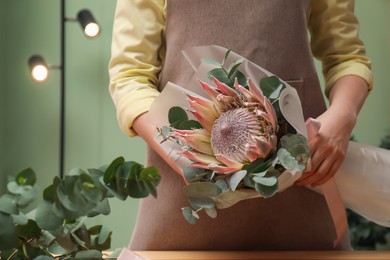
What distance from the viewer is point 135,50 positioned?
4.15 ft

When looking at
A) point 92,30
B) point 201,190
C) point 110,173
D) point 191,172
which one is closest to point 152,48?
point 191,172

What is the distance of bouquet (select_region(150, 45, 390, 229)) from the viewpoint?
32.9 inches

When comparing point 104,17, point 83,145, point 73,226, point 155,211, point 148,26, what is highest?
point 73,226

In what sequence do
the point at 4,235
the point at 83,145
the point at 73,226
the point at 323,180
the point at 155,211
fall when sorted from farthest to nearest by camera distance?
the point at 83,145, the point at 155,211, the point at 323,180, the point at 73,226, the point at 4,235

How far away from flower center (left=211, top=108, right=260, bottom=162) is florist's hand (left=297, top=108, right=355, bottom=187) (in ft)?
0.54

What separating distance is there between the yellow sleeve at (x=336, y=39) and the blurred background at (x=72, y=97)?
1966mm

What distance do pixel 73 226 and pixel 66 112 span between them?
2986mm

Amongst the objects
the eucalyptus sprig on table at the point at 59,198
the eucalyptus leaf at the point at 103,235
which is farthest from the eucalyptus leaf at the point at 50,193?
the eucalyptus leaf at the point at 103,235

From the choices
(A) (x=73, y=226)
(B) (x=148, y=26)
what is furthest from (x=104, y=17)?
(A) (x=73, y=226)

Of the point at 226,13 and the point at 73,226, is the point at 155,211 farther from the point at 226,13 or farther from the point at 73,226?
the point at 73,226

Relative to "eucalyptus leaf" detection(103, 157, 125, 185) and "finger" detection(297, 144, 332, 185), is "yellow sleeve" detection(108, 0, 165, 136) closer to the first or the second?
"finger" detection(297, 144, 332, 185)

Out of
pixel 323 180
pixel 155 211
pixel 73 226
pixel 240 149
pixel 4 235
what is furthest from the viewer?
pixel 155 211

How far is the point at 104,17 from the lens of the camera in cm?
341

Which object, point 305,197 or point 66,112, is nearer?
point 305,197
